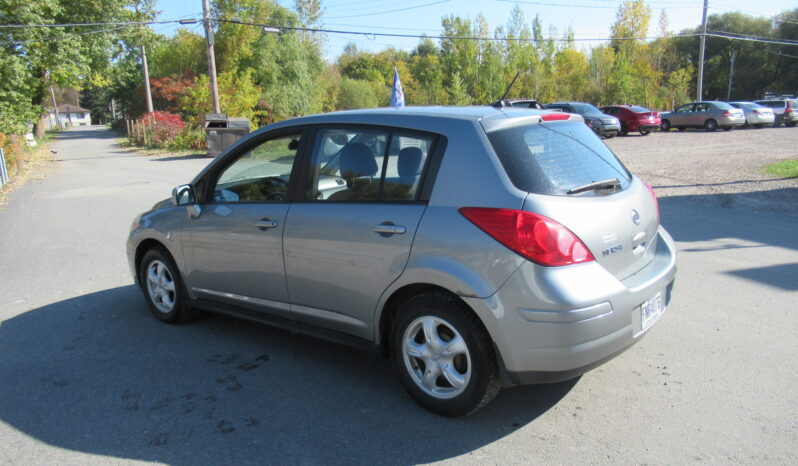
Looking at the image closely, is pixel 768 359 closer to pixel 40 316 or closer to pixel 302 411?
pixel 302 411

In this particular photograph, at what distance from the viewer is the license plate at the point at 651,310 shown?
11.1ft

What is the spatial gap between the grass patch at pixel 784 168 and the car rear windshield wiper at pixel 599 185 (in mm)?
11396

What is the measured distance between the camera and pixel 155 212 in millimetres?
5199

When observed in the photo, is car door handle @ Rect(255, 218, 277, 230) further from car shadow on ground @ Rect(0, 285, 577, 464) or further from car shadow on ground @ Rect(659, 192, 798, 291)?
car shadow on ground @ Rect(659, 192, 798, 291)

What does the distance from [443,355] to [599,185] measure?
4.38 feet

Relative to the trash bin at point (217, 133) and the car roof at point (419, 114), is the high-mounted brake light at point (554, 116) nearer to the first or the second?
the car roof at point (419, 114)

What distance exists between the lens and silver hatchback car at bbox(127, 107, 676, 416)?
305 centimetres

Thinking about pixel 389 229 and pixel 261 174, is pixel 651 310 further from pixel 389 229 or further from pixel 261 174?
pixel 261 174

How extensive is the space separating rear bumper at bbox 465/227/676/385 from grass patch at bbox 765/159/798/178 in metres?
12.0

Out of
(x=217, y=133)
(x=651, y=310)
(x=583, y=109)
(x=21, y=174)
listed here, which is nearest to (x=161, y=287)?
(x=651, y=310)

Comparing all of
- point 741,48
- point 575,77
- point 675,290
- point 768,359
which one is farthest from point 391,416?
point 741,48

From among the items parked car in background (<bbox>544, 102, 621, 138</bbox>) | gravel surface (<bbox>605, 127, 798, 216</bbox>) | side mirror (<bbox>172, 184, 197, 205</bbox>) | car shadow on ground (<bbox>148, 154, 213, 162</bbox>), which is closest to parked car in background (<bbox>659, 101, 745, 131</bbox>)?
gravel surface (<bbox>605, 127, 798, 216</bbox>)

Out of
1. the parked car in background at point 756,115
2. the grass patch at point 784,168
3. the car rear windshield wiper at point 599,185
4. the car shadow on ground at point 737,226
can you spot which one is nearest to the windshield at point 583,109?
the parked car in background at point 756,115

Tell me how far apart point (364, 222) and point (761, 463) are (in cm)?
237
